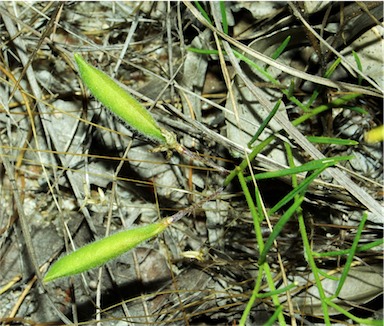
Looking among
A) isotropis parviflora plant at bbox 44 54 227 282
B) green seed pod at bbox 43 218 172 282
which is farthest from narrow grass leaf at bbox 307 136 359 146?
green seed pod at bbox 43 218 172 282

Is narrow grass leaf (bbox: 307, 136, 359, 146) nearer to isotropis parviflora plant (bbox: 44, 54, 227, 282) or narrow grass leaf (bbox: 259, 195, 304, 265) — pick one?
narrow grass leaf (bbox: 259, 195, 304, 265)

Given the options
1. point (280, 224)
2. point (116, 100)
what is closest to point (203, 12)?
point (116, 100)

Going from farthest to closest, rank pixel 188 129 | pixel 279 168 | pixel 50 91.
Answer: pixel 50 91
pixel 188 129
pixel 279 168

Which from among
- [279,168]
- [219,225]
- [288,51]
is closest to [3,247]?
[219,225]

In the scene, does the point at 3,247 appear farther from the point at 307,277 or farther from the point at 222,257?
the point at 307,277

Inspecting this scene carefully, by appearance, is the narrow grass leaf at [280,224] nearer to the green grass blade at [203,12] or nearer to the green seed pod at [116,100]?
the green seed pod at [116,100]
